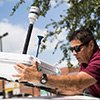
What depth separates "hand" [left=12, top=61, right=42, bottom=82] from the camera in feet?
5.19

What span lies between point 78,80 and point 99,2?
A: 3.83 m

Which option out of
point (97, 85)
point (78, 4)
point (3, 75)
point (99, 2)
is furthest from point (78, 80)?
point (78, 4)

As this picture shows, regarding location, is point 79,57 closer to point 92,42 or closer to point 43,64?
A: point 92,42

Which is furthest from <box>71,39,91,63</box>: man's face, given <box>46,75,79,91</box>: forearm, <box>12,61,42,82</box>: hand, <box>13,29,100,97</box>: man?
<box>12,61,42,82</box>: hand

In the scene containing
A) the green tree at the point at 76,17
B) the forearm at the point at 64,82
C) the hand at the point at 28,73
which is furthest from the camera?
the green tree at the point at 76,17

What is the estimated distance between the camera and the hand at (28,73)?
62.2 inches

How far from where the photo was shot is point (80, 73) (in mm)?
1816

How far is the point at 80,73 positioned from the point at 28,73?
47cm

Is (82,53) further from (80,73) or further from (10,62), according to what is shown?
(10,62)

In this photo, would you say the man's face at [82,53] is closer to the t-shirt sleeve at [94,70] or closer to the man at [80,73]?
the man at [80,73]

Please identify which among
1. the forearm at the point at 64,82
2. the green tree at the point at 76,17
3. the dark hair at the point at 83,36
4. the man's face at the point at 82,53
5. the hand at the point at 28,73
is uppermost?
the green tree at the point at 76,17

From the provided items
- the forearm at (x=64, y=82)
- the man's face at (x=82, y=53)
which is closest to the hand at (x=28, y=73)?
the forearm at (x=64, y=82)

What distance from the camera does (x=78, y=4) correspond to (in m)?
6.16

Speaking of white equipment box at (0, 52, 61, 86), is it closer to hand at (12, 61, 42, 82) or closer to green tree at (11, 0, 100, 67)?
hand at (12, 61, 42, 82)
